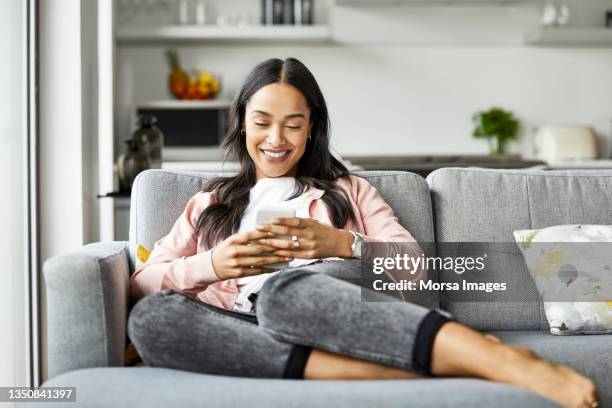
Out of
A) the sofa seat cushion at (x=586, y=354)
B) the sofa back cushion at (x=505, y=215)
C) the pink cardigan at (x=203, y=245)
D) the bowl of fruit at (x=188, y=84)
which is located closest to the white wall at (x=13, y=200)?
the pink cardigan at (x=203, y=245)

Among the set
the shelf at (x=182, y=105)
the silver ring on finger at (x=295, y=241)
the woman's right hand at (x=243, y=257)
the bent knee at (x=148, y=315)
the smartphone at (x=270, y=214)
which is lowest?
the bent knee at (x=148, y=315)

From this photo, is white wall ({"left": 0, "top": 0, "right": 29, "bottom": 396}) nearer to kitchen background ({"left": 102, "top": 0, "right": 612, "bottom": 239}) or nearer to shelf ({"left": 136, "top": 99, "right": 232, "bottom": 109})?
shelf ({"left": 136, "top": 99, "right": 232, "bottom": 109})

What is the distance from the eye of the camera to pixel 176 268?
1733mm

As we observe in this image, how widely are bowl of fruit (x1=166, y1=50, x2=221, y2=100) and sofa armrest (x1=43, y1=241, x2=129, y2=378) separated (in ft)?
11.1

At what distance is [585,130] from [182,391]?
422cm

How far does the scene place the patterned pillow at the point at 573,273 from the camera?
1908mm

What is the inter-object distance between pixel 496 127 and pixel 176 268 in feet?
11.9

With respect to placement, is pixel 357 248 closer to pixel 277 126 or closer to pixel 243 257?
pixel 243 257

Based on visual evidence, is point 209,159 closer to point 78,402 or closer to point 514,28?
point 514,28

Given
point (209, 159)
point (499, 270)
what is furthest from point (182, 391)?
point (209, 159)

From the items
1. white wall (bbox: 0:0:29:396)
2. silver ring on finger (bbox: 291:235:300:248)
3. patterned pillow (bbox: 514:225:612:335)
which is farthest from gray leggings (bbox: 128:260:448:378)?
white wall (bbox: 0:0:29:396)

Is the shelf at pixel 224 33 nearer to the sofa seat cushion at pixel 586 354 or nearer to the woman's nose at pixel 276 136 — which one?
the woman's nose at pixel 276 136

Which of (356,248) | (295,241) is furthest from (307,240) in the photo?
(356,248)

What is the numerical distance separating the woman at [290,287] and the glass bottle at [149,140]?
118cm
